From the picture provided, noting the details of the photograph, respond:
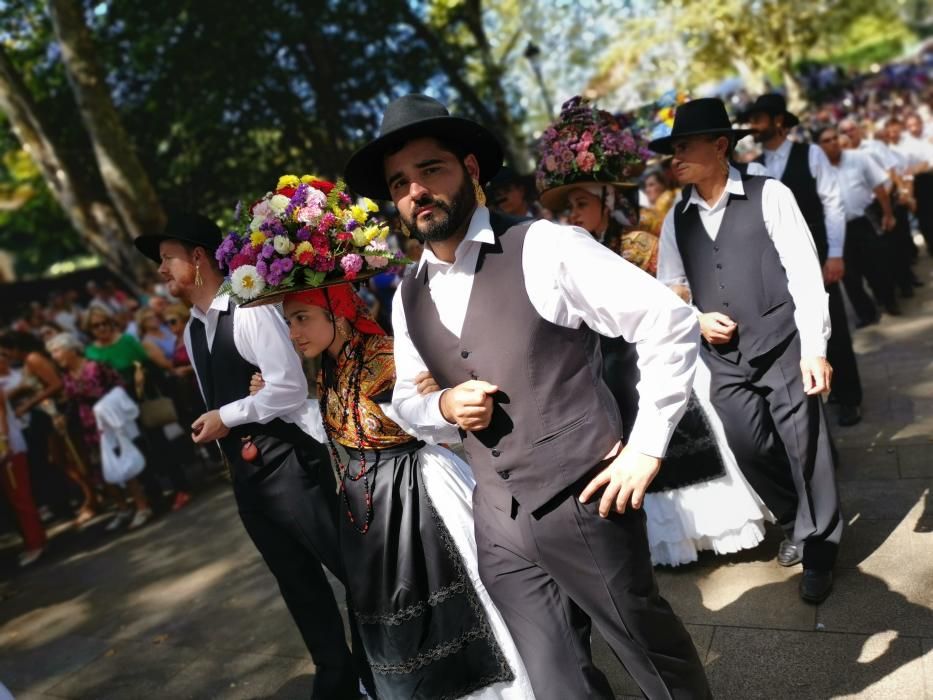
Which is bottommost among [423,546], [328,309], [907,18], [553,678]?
[553,678]

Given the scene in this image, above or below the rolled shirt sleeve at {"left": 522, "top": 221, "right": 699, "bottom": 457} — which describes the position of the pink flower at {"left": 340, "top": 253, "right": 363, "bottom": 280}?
above

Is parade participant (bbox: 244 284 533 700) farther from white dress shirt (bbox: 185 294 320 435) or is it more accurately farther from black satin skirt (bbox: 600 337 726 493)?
black satin skirt (bbox: 600 337 726 493)

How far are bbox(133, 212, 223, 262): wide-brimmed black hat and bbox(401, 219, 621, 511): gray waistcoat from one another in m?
1.81

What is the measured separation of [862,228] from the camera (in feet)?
24.0

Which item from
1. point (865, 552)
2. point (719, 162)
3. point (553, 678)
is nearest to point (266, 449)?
point (553, 678)

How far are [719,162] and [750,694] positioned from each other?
2262mm

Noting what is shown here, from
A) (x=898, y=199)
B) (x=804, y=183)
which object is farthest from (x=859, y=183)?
(x=804, y=183)

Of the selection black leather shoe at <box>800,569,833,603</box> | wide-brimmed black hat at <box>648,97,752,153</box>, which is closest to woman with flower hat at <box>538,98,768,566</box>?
black leather shoe at <box>800,569,833,603</box>

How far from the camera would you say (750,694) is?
2.69 meters

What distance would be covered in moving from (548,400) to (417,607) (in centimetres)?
115

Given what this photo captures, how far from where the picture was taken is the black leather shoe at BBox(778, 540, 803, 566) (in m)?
3.49

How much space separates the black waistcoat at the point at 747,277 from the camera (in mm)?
3236

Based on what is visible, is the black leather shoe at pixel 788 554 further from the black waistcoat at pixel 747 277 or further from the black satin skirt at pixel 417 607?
the black satin skirt at pixel 417 607

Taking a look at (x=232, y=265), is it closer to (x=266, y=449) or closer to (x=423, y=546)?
(x=266, y=449)
